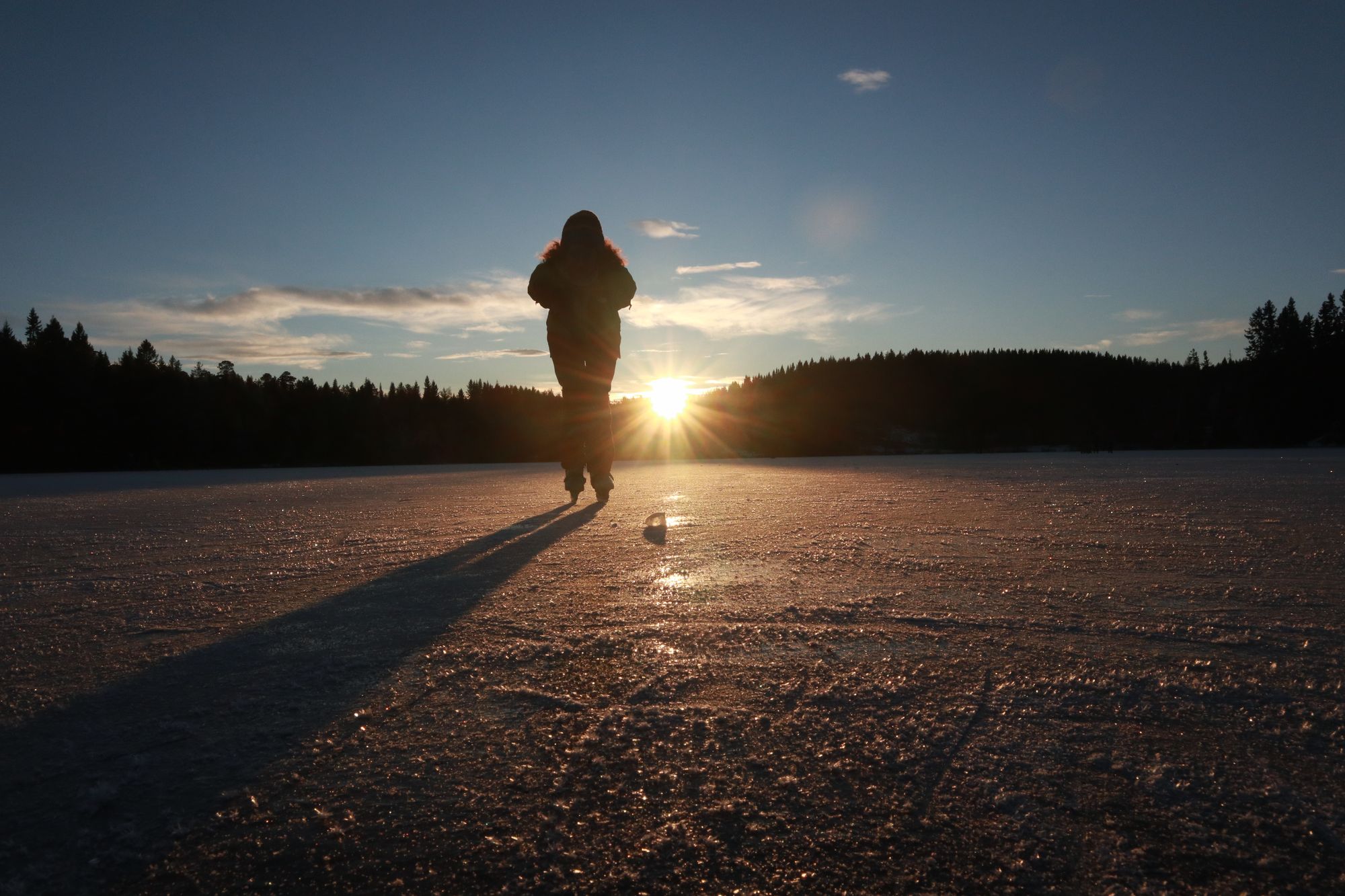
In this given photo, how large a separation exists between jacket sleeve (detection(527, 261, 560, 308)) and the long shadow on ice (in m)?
3.99

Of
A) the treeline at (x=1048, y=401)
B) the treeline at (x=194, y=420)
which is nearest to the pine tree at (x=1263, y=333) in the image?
the treeline at (x=1048, y=401)

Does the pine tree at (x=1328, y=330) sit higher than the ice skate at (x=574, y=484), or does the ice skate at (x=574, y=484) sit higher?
the pine tree at (x=1328, y=330)

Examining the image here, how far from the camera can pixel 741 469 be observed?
34.8 feet

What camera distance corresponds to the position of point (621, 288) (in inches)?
238

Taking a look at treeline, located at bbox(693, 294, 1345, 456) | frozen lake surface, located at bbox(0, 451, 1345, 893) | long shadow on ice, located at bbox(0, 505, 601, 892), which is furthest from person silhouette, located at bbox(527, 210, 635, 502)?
treeline, located at bbox(693, 294, 1345, 456)

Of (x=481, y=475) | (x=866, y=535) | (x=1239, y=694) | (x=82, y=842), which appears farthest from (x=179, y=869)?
(x=481, y=475)

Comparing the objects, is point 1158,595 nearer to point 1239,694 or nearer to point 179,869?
point 1239,694

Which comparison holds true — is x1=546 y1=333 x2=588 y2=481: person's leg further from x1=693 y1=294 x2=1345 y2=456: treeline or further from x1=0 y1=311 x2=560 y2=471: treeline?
x1=693 y1=294 x2=1345 y2=456: treeline

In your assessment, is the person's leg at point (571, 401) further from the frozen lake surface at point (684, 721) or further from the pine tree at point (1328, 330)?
the pine tree at point (1328, 330)

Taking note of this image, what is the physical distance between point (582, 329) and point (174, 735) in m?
4.81

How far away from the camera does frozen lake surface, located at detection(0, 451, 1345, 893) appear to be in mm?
973

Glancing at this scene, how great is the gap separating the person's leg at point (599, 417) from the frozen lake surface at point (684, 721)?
2.75 meters

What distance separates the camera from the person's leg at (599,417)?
5.89 metres

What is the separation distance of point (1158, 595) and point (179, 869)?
255 cm
